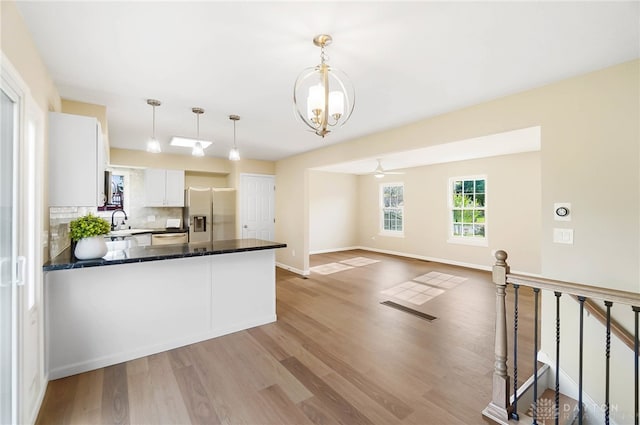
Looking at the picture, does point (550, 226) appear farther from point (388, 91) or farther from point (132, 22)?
point (132, 22)

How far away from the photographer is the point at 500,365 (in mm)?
1905

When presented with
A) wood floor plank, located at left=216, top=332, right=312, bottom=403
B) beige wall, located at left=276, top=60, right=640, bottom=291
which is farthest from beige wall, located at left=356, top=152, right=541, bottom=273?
wood floor plank, located at left=216, top=332, right=312, bottom=403

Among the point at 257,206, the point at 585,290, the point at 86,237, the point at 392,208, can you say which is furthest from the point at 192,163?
the point at 585,290

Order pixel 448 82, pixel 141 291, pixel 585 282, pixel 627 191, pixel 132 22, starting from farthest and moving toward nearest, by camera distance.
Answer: pixel 141 291 < pixel 448 82 < pixel 585 282 < pixel 627 191 < pixel 132 22

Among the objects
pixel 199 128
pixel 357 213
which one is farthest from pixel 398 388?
pixel 357 213

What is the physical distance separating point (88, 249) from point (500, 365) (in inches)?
130

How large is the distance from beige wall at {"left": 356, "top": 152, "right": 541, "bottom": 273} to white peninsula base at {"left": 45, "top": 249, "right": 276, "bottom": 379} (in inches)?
196

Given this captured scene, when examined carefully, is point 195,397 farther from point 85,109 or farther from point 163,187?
point 163,187

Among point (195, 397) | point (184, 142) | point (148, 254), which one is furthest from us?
point (184, 142)

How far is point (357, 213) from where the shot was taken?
9.16 metres

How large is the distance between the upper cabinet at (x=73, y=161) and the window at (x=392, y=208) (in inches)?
272

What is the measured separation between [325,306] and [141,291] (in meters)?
Answer: 2.24

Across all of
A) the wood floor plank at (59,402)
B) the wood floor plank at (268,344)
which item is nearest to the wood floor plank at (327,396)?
the wood floor plank at (268,344)

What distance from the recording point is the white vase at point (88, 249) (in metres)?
2.30
